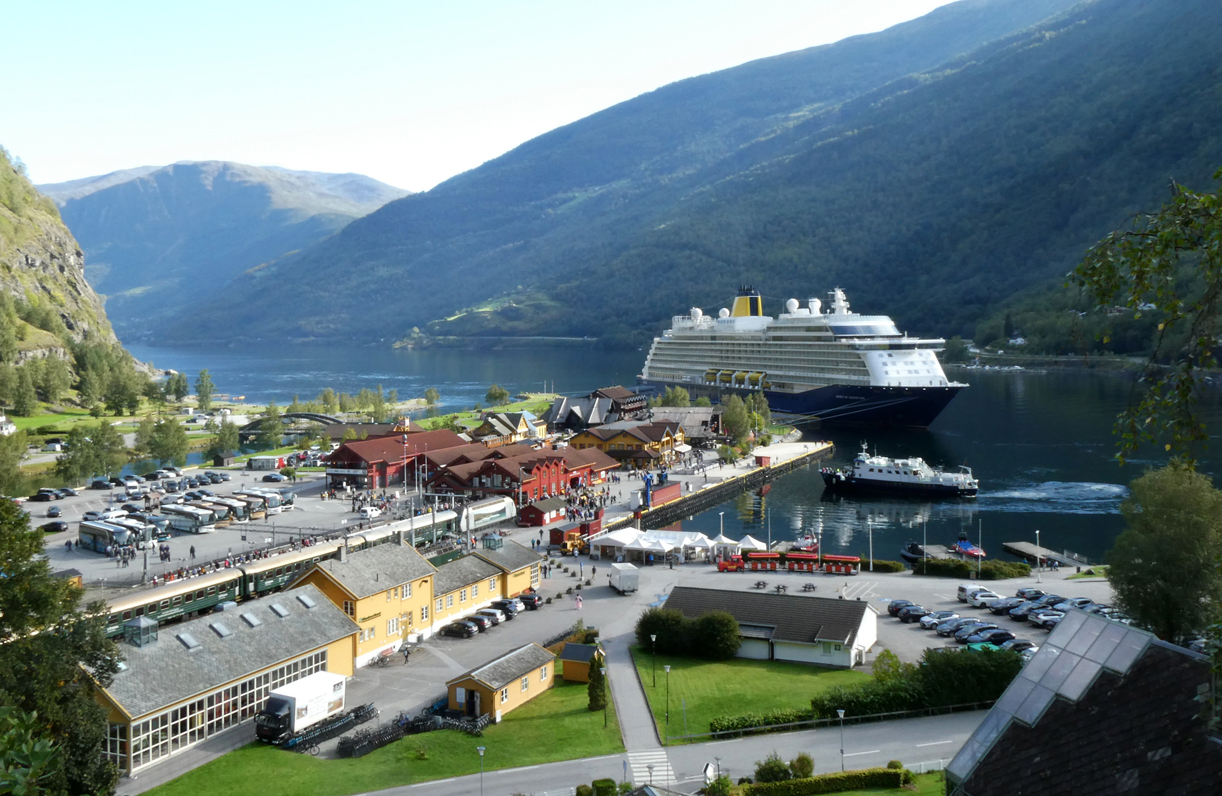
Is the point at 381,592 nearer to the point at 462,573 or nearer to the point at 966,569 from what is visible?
the point at 462,573

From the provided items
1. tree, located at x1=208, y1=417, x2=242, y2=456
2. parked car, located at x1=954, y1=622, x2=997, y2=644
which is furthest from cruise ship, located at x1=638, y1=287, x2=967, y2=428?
parked car, located at x1=954, y1=622, x2=997, y2=644

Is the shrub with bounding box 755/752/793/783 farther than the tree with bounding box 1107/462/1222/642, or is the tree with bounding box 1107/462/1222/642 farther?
the tree with bounding box 1107/462/1222/642

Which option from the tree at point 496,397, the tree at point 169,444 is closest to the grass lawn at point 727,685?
the tree at point 169,444

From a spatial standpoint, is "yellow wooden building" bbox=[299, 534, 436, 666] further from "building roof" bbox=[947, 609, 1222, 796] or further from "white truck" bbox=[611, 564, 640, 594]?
"building roof" bbox=[947, 609, 1222, 796]

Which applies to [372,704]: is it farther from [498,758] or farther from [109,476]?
[109,476]

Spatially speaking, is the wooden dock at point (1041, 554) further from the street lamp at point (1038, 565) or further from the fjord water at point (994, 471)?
the fjord water at point (994, 471)
